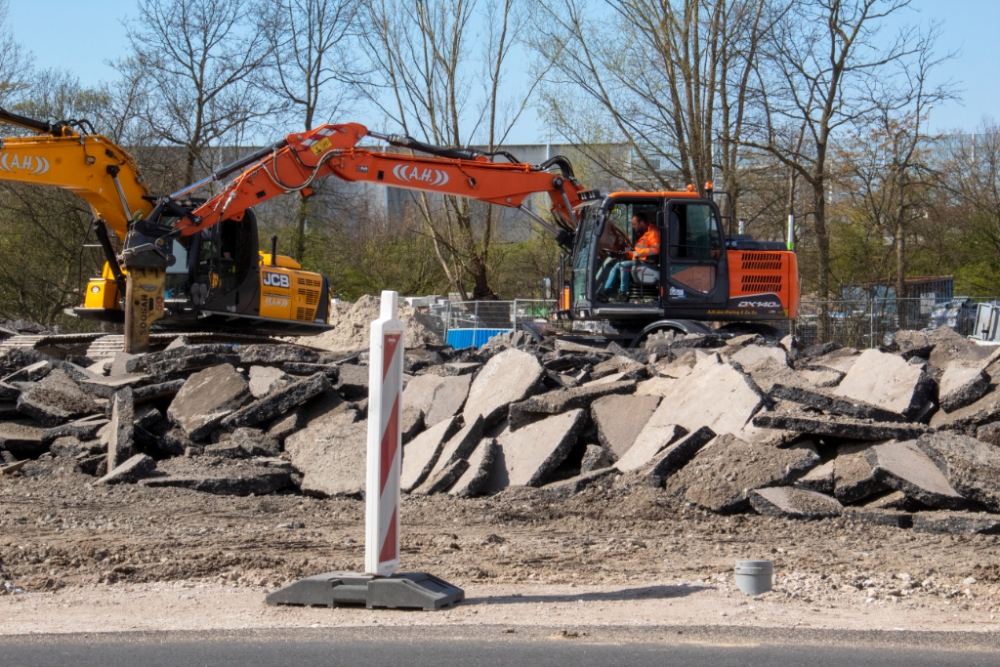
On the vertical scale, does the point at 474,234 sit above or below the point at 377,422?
above

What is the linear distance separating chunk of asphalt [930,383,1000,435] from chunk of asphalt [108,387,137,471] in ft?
22.2

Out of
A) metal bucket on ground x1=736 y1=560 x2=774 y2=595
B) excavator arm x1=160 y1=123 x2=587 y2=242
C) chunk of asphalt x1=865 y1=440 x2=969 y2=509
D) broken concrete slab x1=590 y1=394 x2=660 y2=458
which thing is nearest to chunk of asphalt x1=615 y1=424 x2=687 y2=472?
broken concrete slab x1=590 y1=394 x2=660 y2=458

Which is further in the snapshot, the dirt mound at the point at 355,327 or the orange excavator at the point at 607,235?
the dirt mound at the point at 355,327

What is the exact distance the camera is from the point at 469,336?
80.1ft

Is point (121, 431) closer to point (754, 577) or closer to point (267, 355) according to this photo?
point (267, 355)

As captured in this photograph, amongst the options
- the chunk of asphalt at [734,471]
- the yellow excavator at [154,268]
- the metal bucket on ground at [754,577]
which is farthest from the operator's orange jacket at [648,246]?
the metal bucket on ground at [754,577]

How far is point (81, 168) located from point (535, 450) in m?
9.63

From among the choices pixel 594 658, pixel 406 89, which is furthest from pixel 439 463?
pixel 406 89

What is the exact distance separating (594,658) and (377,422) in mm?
1410

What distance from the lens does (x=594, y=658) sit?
4.03 metres

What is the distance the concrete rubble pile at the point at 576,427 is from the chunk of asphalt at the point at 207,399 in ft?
0.06

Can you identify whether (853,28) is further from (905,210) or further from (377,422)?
(377,422)

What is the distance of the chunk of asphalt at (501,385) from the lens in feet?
28.9

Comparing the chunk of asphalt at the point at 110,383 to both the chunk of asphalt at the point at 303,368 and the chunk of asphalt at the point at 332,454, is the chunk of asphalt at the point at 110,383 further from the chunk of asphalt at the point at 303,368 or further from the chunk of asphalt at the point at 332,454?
the chunk of asphalt at the point at 332,454
